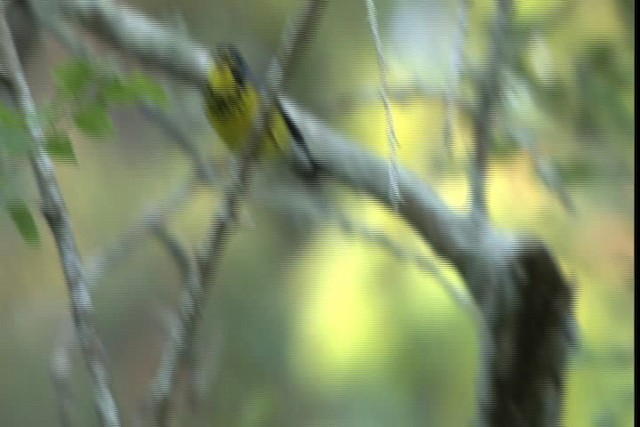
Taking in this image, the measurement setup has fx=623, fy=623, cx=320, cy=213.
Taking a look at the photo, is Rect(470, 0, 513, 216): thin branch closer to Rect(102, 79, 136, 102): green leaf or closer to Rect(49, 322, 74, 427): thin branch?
Rect(102, 79, 136, 102): green leaf

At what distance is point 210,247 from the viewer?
380mm

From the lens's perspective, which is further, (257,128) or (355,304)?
(355,304)

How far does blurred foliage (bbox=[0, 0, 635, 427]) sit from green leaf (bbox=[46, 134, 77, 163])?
0.19 metres

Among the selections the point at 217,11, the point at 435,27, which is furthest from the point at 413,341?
the point at 217,11

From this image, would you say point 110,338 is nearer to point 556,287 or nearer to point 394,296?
point 394,296

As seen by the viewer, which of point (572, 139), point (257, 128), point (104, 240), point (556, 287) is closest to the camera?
point (257, 128)

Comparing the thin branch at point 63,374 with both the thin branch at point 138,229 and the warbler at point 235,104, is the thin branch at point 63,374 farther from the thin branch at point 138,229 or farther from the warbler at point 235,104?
the warbler at point 235,104

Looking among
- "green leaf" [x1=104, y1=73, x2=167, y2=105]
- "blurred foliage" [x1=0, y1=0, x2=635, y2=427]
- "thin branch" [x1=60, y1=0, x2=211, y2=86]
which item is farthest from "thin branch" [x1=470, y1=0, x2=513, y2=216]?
"thin branch" [x1=60, y1=0, x2=211, y2=86]

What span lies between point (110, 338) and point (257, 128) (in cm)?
41

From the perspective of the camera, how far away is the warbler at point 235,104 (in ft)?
2.00

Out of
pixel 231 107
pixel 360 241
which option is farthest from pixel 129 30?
pixel 360 241

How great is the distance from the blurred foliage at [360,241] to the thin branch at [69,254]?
0.15 meters

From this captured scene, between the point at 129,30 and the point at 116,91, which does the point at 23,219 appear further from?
the point at 129,30

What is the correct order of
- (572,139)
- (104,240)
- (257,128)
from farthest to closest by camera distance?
(104,240) → (572,139) → (257,128)
